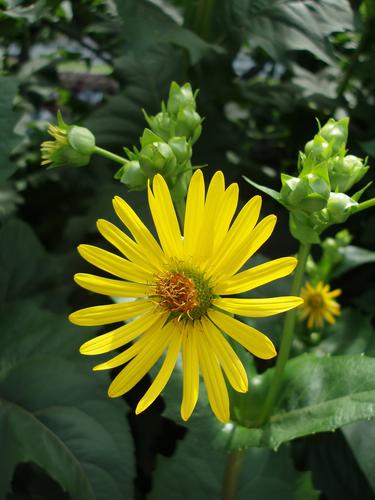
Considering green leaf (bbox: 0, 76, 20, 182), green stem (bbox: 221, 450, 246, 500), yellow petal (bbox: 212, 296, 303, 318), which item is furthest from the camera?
green leaf (bbox: 0, 76, 20, 182)

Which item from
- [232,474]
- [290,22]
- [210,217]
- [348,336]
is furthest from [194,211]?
[290,22]

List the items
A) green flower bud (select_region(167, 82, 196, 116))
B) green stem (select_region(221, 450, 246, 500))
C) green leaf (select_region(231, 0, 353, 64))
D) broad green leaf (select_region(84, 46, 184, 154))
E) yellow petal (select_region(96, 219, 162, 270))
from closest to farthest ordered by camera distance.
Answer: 1. yellow petal (select_region(96, 219, 162, 270))
2. green flower bud (select_region(167, 82, 196, 116))
3. green stem (select_region(221, 450, 246, 500))
4. green leaf (select_region(231, 0, 353, 64))
5. broad green leaf (select_region(84, 46, 184, 154))

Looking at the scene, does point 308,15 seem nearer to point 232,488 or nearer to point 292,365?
point 292,365

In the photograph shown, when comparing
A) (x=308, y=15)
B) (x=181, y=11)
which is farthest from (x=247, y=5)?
(x=181, y=11)

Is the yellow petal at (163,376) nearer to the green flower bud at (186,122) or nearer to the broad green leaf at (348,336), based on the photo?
the green flower bud at (186,122)

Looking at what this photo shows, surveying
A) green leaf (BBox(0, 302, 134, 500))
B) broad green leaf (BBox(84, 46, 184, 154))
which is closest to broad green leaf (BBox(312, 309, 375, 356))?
green leaf (BBox(0, 302, 134, 500))

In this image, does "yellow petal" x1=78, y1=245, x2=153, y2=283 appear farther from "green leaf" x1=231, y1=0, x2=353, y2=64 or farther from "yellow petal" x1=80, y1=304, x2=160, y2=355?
"green leaf" x1=231, y1=0, x2=353, y2=64
